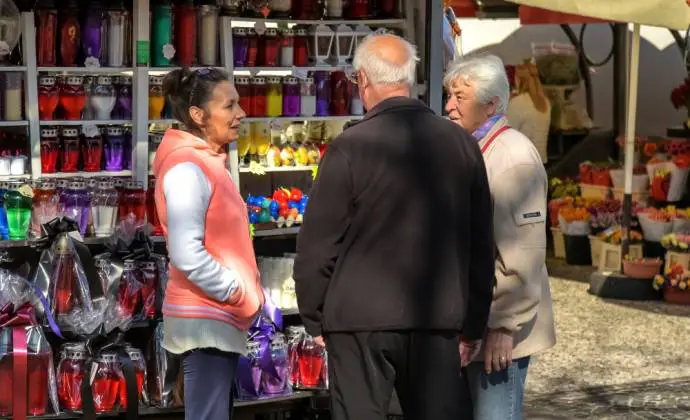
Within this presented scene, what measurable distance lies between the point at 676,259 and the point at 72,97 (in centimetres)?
570

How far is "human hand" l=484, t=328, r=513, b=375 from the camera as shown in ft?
14.3

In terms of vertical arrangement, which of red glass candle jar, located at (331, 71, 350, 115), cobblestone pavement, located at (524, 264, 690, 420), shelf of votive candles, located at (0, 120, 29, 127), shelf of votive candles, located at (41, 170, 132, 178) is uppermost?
red glass candle jar, located at (331, 71, 350, 115)

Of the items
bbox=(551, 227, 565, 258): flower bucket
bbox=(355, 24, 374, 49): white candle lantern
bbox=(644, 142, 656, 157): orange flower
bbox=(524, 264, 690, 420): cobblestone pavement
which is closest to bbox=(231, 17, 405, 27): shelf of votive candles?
Result: bbox=(355, 24, 374, 49): white candle lantern

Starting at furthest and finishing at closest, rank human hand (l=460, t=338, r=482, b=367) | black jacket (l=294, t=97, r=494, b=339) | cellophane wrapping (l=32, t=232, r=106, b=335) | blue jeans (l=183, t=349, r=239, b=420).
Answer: cellophane wrapping (l=32, t=232, r=106, b=335)
blue jeans (l=183, t=349, r=239, b=420)
human hand (l=460, t=338, r=482, b=367)
black jacket (l=294, t=97, r=494, b=339)

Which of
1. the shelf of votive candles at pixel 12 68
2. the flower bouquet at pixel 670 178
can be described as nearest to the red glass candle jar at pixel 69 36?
the shelf of votive candles at pixel 12 68

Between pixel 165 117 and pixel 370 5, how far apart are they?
3.91ft

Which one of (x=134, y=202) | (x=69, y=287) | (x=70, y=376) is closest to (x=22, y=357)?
(x=70, y=376)

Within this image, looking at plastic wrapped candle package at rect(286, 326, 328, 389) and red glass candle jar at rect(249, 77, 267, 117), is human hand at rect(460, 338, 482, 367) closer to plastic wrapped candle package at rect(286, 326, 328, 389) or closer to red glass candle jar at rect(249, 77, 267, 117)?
plastic wrapped candle package at rect(286, 326, 328, 389)

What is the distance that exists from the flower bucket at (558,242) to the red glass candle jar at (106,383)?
273 inches

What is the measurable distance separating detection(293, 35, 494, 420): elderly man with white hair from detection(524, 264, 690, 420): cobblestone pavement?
11.0ft

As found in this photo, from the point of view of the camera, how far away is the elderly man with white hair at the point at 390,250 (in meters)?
3.83

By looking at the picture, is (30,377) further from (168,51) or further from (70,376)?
(168,51)

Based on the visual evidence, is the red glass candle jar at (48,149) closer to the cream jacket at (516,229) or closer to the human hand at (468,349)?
the cream jacket at (516,229)

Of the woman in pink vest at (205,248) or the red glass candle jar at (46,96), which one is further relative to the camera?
the red glass candle jar at (46,96)
